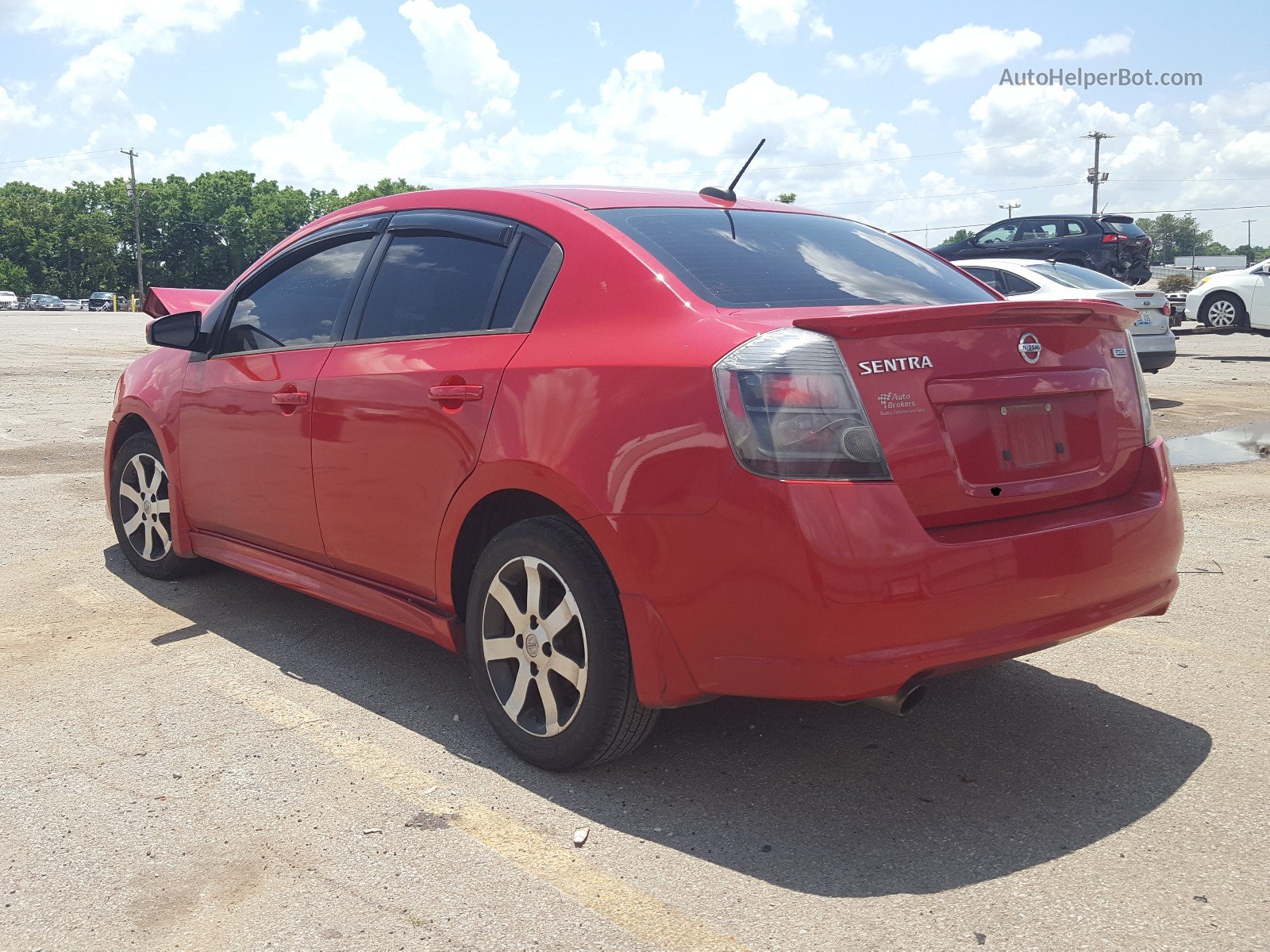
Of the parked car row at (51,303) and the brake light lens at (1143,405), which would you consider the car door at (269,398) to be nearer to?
the brake light lens at (1143,405)

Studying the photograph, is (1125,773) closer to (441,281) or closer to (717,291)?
(717,291)

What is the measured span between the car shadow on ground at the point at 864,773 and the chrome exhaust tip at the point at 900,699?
32 cm

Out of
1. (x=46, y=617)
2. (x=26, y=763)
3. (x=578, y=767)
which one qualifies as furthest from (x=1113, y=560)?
(x=46, y=617)

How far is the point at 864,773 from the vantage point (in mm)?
3404

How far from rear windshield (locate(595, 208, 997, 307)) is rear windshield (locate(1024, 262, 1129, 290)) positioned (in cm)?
812

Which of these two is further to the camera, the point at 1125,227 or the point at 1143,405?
the point at 1125,227

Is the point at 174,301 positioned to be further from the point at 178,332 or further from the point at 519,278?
the point at 519,278

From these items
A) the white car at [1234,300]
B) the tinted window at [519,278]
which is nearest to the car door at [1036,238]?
the white car at [1234,300]

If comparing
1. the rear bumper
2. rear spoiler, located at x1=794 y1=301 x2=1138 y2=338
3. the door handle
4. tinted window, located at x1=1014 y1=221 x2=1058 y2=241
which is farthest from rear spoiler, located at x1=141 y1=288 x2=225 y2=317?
tinted window, located at x1=1014 y1=221 x2=1058 y2=241

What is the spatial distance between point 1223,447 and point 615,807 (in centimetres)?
825

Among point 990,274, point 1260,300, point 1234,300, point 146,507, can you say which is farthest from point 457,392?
point 1234,300

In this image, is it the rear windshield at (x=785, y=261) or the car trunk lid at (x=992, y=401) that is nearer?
the car trunk lid at (x=992, y=401)

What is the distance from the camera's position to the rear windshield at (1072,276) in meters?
11.6

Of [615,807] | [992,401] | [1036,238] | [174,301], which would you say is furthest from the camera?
[1036,238]
